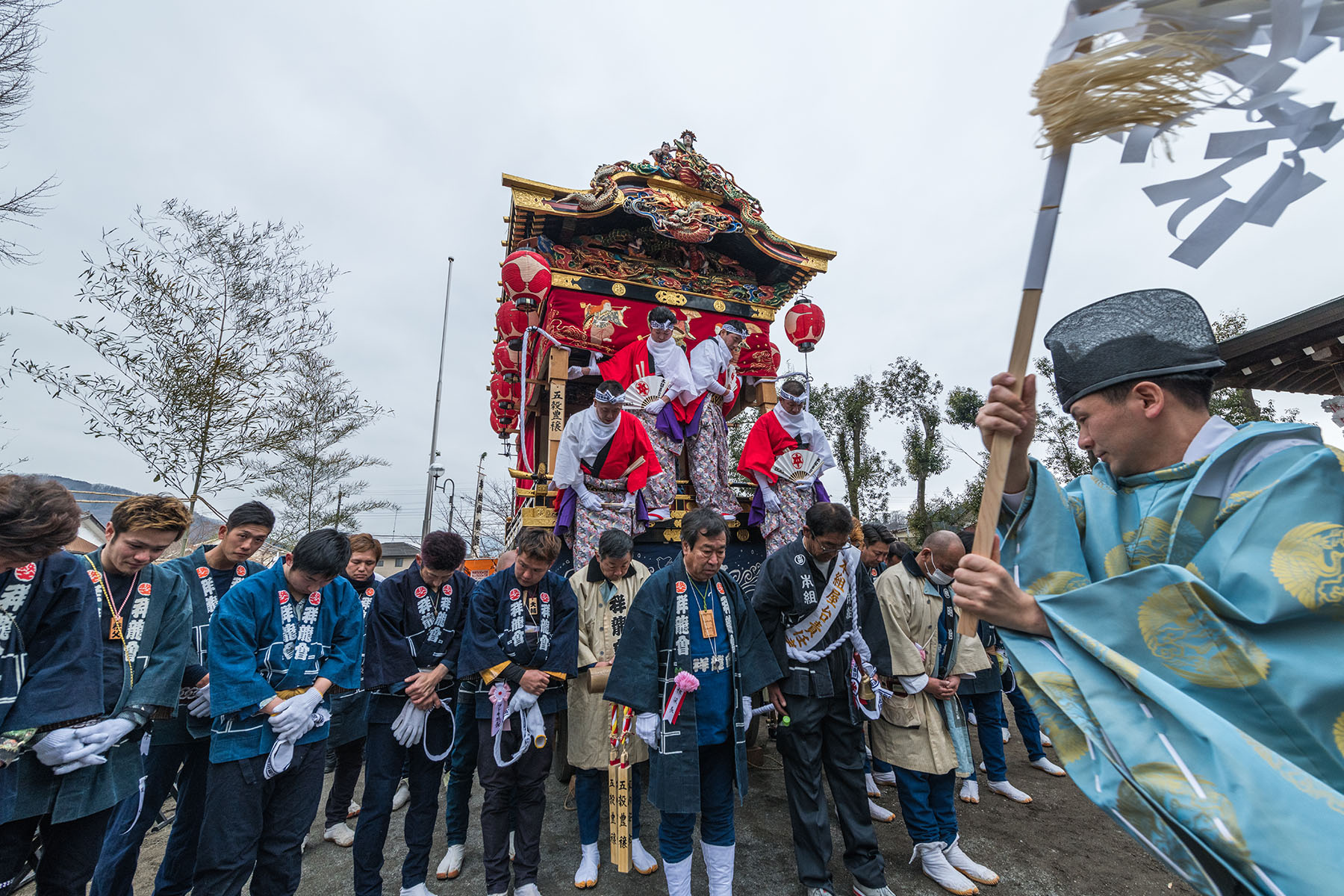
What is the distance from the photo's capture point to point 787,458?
661cm

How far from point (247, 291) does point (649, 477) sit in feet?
25.0

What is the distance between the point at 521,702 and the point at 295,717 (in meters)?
1.22

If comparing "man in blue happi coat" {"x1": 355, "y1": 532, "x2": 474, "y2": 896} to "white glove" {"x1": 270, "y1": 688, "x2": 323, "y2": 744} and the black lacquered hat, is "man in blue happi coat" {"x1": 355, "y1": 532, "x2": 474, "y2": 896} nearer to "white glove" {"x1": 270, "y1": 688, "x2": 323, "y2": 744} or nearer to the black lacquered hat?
"white glove" {"x1": 270, "y1": 688, "x2": 323, "y2": 744}

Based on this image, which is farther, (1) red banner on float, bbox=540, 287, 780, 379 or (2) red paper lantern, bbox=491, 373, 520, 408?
(2) red paper lantern, bbox=491, 373, 520, 408

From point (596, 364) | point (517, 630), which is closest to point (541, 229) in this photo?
point (596, 364)

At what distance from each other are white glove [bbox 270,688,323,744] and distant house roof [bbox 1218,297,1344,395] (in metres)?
8.76

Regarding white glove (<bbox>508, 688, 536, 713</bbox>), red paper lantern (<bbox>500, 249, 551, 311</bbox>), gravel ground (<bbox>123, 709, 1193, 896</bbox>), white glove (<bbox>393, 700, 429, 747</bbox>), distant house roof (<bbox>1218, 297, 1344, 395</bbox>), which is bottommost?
gravel ground (<bbox>123, 709, 1193, 896</bbox>)

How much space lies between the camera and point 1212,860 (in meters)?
1.09

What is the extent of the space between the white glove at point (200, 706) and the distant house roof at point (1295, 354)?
9488mm

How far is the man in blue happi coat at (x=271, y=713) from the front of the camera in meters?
2.71

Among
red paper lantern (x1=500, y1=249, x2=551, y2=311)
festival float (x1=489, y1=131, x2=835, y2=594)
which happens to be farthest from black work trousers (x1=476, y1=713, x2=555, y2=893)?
red paper lantern (x1=500, y1=249, x2=551, y2=311)

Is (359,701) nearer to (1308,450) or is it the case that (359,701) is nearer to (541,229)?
(1308,450)

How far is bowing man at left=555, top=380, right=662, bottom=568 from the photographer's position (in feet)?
19.0

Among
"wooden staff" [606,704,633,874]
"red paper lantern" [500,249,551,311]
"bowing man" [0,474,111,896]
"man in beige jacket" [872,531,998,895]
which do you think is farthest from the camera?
"red paper lantern" [500,249,551,311]
